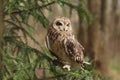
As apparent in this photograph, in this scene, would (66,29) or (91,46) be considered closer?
(66,29)

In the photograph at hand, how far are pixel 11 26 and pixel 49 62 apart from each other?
40.7 inches

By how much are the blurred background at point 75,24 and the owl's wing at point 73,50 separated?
1.28 ft

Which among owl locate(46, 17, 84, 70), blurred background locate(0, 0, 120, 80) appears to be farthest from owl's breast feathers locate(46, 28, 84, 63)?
blurred background locate(0, 0, 120, 80)

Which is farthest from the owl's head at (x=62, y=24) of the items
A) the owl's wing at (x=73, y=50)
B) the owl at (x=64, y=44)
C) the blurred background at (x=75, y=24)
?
the owl's wing at (x=73, y=50)

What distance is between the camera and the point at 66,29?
15.8ft

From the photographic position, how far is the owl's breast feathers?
4.55 metres

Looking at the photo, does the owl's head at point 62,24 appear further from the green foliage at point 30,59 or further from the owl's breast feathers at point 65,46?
the green foliage at point 30,59

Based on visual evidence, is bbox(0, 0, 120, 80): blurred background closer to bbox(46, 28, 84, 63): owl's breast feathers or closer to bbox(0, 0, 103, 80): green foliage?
A: bbox(0, 0, 103, 80): green foliage

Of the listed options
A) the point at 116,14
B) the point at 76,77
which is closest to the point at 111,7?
the point at 116,14

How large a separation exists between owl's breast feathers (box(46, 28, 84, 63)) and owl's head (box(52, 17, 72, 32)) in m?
0.05

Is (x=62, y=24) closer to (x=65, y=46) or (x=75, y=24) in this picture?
(x=65, y=46)

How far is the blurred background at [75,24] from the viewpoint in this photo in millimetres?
4809

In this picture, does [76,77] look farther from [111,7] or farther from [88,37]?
[111,7]

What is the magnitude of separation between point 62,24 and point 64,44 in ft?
0.84
